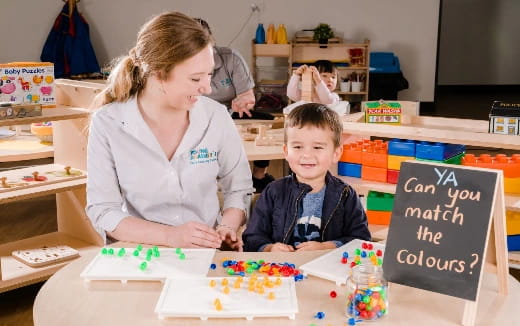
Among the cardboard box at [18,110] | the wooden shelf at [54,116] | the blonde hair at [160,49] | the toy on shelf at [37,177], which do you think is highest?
the blonde hair at [160,49]

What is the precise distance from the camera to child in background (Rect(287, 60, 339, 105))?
410cm

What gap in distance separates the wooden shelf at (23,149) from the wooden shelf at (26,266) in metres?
0.48

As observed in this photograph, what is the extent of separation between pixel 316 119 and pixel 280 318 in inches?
33.9

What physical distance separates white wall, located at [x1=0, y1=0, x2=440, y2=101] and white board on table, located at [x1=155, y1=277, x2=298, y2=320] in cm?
799

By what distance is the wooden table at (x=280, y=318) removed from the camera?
1380 mm

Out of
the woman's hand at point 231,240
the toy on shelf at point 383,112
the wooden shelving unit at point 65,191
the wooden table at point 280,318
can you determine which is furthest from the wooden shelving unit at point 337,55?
the wooden table at point 280,318

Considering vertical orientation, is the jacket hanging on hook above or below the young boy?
above

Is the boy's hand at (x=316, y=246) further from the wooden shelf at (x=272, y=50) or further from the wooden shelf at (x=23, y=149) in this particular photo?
the wooden shelf at (x=272, y=50)

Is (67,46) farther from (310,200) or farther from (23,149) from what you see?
(310,200)

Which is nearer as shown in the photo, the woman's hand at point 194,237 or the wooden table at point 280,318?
the wooden table at point 280,318

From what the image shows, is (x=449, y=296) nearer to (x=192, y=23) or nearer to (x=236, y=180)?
(x=236, y=180)

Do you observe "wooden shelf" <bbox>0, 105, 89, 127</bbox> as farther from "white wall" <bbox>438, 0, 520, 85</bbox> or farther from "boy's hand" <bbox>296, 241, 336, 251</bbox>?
"white wall" <bbox>438, 0, 520, 85</bbox>

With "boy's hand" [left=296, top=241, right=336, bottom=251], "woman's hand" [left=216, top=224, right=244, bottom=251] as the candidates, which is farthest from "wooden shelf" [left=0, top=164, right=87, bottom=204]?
"boy's hand" [left=296, top=241, right=336, bottom=251]

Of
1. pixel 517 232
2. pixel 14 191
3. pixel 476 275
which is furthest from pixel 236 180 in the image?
pixel 517 232
